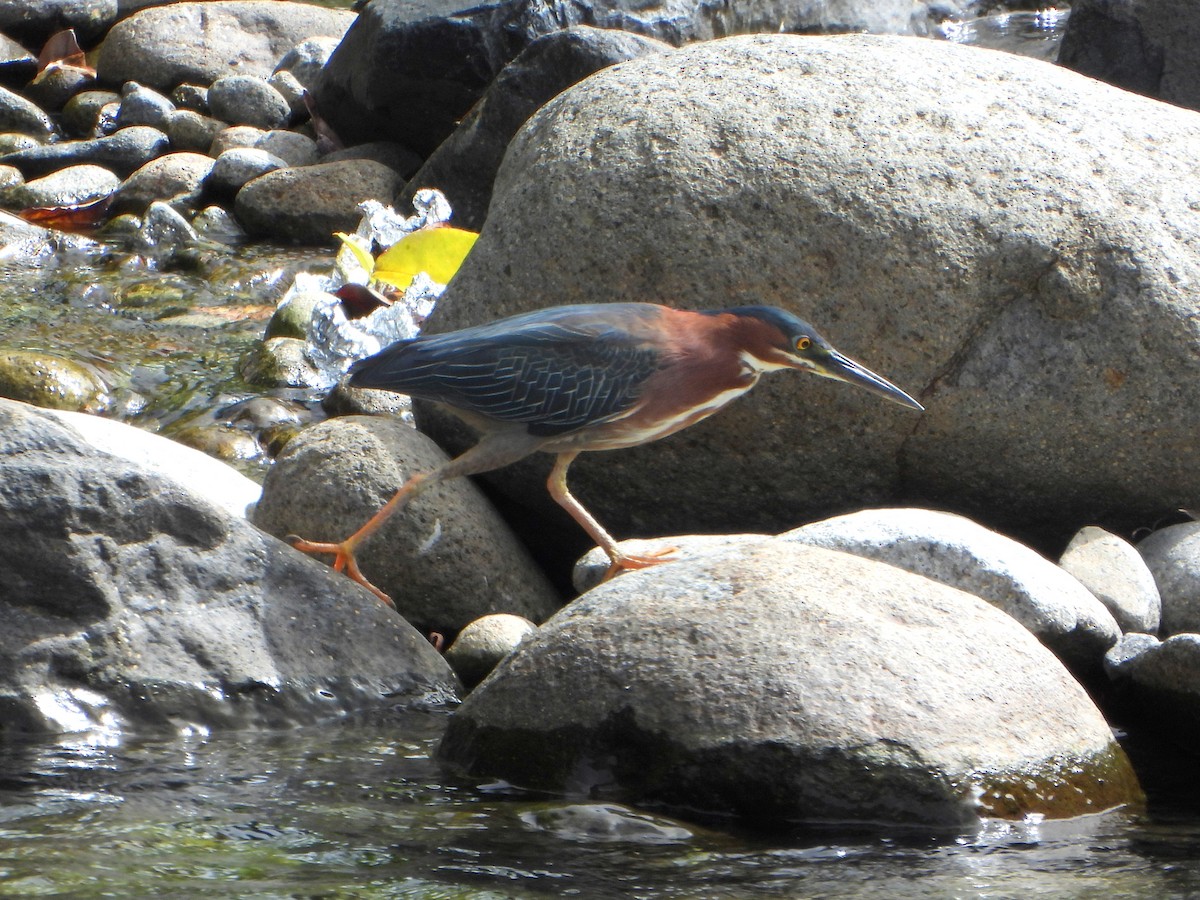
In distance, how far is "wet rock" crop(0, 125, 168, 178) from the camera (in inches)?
493

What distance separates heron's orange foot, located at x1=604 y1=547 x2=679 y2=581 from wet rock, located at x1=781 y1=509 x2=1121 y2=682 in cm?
52

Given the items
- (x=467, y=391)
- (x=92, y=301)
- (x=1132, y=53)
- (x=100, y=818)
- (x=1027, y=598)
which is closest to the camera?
(x=100, y=818)

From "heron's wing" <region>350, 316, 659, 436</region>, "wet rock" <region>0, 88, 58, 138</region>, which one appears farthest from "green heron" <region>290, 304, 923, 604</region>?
"wet rock" <region>0, 88, 58, 138</region>

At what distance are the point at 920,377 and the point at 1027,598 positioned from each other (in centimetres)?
110

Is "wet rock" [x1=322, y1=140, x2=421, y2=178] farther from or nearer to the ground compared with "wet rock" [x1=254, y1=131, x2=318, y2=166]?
nearer to the ground

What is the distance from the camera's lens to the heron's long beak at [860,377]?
4.91 m

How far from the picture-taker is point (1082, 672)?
4.65 m

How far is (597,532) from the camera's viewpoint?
509 cm

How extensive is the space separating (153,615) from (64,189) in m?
8.35

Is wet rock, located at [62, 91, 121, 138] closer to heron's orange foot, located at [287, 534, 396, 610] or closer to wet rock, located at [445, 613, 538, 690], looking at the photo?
heron's orange foot, located at [287, 534, 396, 610]

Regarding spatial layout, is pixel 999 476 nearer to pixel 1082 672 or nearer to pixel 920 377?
pixel 920 377

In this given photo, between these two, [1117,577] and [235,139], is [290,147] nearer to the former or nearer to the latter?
[235,139]

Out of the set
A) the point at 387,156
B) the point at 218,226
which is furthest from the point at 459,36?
the point at 218,226

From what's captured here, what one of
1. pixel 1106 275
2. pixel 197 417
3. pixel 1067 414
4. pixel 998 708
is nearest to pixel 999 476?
pixel 1067 414
